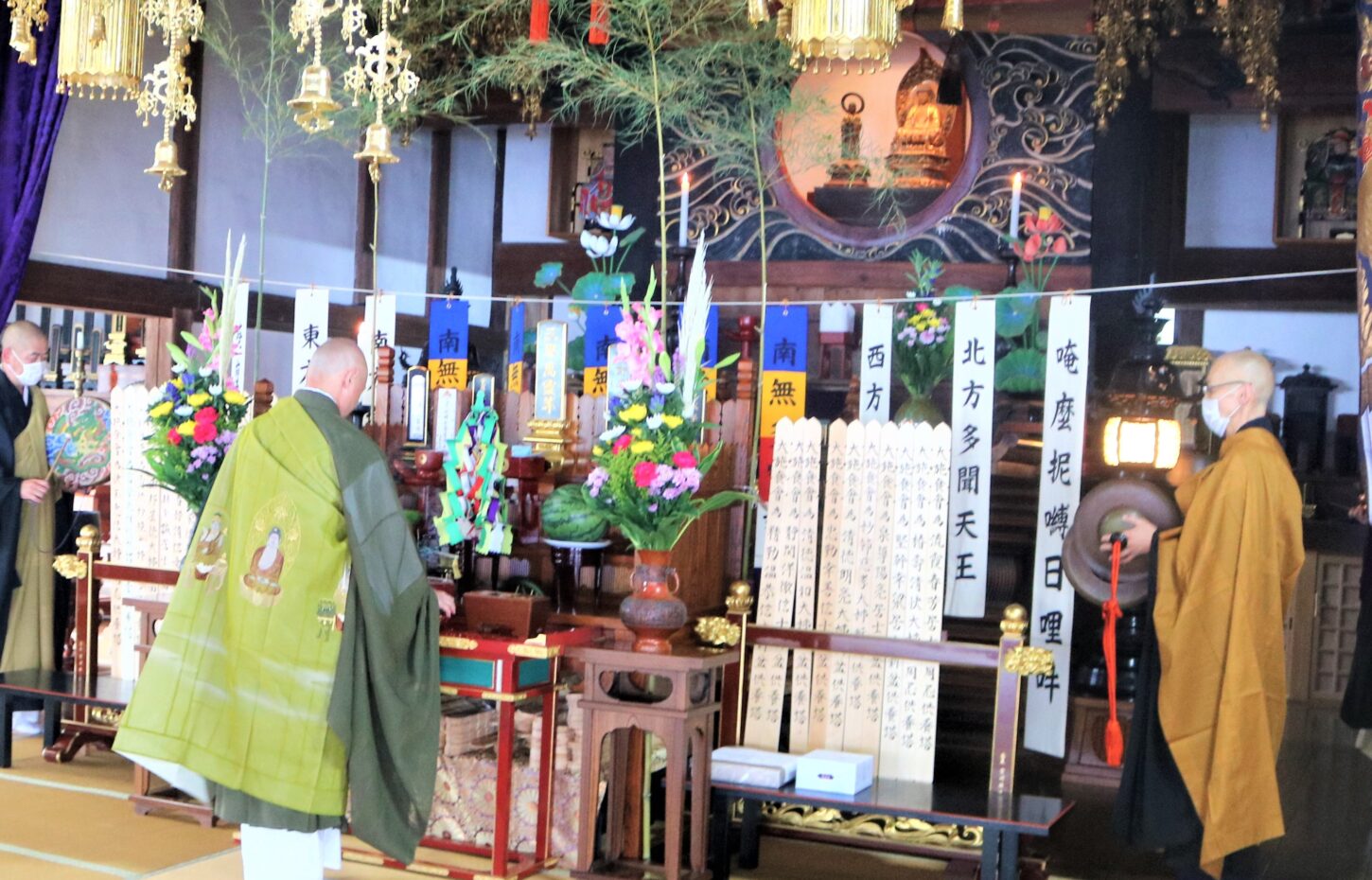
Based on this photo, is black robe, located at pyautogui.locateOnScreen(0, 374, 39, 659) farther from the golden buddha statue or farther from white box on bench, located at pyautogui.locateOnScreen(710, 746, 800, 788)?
the golden buddha statue

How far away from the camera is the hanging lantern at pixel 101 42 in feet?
12.9

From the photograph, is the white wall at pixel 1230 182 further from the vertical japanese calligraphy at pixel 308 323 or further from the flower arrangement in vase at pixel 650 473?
the vertical japanese calligraphy at pixel 308 323

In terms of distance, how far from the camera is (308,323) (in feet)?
22.1

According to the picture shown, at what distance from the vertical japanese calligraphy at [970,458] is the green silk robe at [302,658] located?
2623 mm

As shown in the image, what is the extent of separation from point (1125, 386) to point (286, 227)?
4595 mm

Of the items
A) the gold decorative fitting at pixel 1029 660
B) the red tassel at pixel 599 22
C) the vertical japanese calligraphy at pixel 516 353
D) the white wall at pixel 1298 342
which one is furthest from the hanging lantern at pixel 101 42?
the white wall at pixel 1298 342

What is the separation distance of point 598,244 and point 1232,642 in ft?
16.2

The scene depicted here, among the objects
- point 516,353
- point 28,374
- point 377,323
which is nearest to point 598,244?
point 516,353

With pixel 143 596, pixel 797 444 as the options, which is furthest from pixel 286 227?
pixel 797 444

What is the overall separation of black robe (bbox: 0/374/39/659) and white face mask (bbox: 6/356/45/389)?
0.04 meters

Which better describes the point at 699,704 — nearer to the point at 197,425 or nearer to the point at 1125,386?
the point at 197,425

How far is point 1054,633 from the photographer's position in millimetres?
5926

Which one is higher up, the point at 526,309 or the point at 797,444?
the point at 526,309

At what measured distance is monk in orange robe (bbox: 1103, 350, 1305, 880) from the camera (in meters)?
4.05
